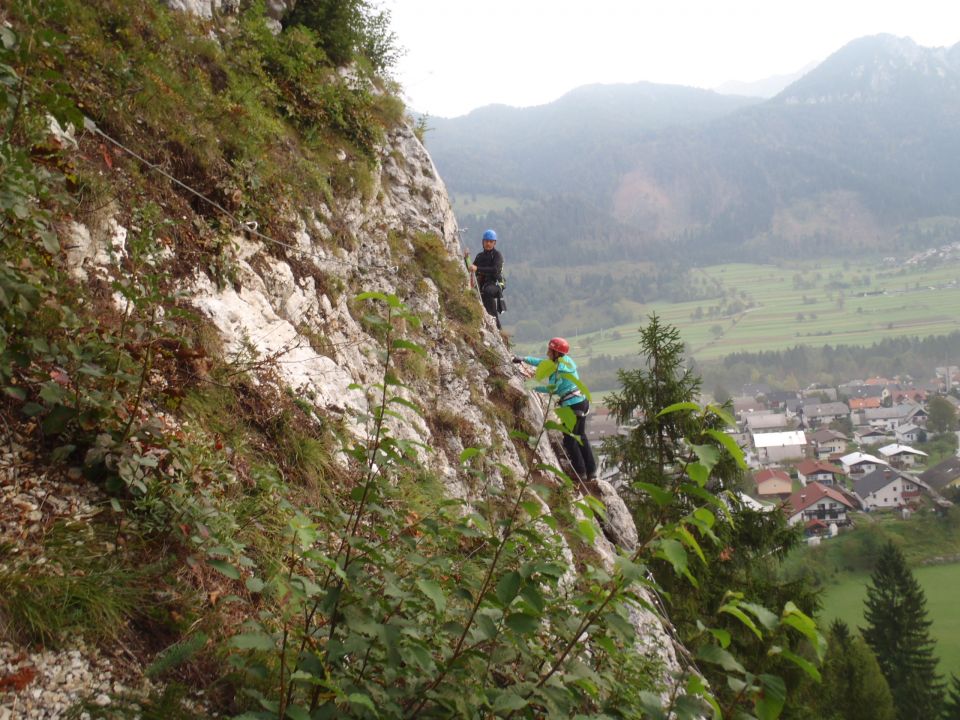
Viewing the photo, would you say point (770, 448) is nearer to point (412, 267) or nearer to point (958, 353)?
point (958, 353)

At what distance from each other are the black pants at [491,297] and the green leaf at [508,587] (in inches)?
423

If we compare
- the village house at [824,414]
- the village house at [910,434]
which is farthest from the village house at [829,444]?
the village house at [824,414]

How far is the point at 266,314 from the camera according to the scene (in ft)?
21.8

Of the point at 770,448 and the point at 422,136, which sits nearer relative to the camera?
the point at 422,136

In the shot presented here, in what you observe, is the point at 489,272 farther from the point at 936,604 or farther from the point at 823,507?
the point at 823,507

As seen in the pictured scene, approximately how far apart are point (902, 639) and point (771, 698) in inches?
1719

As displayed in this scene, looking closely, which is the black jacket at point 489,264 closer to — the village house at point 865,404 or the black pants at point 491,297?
the black pants at point 491,297

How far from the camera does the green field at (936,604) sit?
42688 mm

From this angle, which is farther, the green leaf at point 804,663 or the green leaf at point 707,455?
the green leaf at point 707,455

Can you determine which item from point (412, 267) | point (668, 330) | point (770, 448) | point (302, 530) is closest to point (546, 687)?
point (302, 530)

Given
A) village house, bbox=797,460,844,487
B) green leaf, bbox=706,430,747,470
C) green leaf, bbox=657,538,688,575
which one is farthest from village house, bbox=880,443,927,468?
green leaf, bbox=657,538,688,575

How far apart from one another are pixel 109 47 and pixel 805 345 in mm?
190975

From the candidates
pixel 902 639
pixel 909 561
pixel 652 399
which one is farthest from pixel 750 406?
pixel 652 399

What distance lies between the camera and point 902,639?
35.9 m
